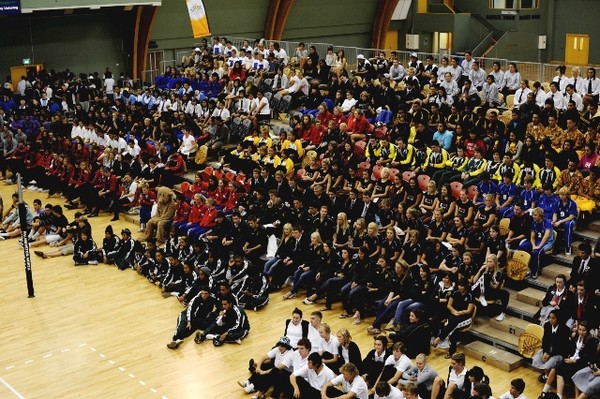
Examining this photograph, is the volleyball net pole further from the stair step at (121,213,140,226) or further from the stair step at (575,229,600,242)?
the stair step at (575,229,600,242)

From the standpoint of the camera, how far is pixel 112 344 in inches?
530

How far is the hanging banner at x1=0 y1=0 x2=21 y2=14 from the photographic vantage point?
2541cm

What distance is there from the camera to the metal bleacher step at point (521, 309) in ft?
42.3

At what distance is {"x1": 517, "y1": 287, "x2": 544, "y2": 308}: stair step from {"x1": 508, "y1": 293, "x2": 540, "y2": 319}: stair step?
0.05 meters

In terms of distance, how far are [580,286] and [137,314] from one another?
24.5ft

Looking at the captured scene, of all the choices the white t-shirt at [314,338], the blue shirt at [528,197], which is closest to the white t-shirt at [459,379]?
the white t-shirt at [314,338]

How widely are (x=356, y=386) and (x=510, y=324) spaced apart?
3.53 meters

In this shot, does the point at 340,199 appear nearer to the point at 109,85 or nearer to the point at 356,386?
the point at 356,386

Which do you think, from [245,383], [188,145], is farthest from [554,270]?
[188,145]

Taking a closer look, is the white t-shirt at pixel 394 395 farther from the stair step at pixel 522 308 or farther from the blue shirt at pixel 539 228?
the blue shirt at pixel 539 228

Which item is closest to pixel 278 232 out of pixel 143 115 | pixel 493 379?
pixel 493 379

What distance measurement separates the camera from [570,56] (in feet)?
105

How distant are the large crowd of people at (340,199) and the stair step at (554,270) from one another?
0.18 meters

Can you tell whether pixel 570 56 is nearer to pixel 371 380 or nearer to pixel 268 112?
pixel 268 112
